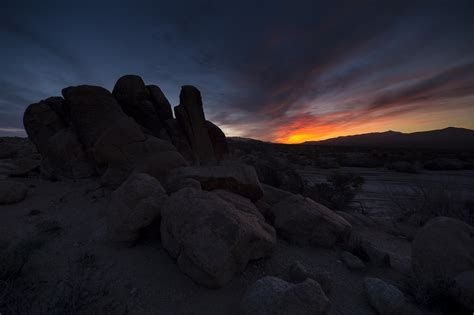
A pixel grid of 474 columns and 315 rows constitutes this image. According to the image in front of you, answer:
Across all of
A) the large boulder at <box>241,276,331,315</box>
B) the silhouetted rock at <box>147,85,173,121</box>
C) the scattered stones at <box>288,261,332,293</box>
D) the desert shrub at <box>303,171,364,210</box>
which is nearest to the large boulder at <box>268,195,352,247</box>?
the scattered stones at <box>288,261,332,293</box>

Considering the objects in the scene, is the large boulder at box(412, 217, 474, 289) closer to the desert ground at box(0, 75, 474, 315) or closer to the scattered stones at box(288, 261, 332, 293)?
the desert ground at box(0, 75, 474, 315)

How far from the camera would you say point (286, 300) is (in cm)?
264

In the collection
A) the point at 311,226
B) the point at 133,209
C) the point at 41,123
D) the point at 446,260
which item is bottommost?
the point at 311,226

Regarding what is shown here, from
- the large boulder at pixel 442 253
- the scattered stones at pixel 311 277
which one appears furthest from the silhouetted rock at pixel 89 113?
the large boulder at pixel 442 253

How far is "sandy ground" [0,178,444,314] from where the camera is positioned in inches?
124

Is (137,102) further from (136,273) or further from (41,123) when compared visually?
(136,273)

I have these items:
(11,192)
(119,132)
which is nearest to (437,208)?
(119,132)

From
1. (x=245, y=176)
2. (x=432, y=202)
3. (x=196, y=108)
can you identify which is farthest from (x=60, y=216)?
(x=432, y=202)

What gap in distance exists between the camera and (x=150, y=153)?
814cm

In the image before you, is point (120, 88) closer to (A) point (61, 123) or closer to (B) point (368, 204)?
(A) point (61, 123)

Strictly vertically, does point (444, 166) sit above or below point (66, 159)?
below

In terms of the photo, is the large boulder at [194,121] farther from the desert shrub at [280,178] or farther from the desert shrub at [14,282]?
the desert shrub at [14,282]

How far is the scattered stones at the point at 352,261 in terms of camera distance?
416 centimetres

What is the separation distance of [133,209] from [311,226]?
3849 mm
